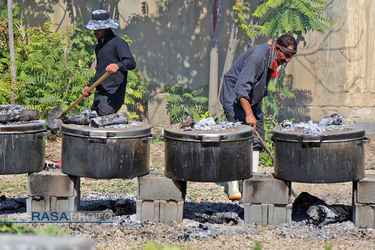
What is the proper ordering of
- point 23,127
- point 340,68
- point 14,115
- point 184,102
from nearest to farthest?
point 23,127 < point 14,115 < point 340,68 < point 184,102

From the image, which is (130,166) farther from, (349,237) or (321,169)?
(349,237)

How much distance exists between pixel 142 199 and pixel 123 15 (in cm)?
624

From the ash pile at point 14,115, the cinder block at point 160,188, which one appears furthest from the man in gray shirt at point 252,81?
the ash pile at point 14,115

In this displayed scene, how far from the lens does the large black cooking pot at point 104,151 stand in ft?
18.6

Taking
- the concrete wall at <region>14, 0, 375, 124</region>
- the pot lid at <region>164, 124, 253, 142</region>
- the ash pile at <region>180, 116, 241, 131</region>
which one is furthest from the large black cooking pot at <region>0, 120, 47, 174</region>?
the concrete wall at <region>14, 0, 375, 124</region>

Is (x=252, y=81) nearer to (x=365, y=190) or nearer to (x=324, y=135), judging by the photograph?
(x=324, y=135)

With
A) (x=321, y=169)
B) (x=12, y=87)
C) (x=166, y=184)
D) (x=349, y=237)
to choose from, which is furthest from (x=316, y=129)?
(x=12, y=87)

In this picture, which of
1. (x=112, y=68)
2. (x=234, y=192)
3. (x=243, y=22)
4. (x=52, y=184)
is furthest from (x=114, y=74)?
(x=243, y=22)

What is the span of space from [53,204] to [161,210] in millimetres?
1132

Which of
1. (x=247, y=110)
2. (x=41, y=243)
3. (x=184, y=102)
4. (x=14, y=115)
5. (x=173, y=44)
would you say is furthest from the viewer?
(x=173, y=44)

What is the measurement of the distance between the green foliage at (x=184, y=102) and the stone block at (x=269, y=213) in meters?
5.06

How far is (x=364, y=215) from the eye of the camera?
5828mm

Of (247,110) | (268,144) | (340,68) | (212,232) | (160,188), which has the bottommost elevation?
(212,232)

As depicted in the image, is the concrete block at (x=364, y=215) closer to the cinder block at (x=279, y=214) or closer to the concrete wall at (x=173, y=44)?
the cinder block at (x=279, y=214)
